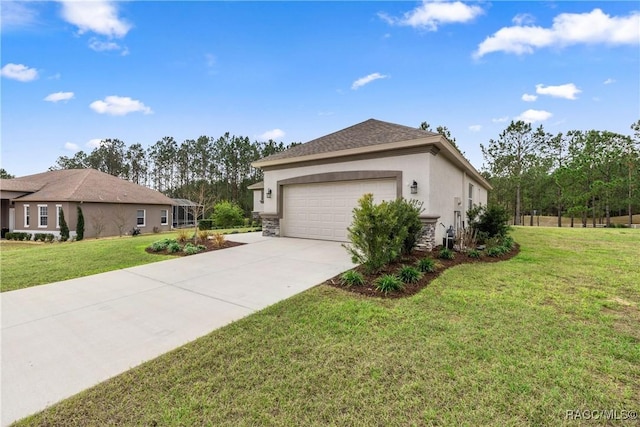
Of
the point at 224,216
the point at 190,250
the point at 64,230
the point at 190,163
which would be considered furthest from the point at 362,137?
the point at 190,163

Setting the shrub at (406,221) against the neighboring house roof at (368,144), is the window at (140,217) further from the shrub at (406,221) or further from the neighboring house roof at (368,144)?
the shrub at (406,221)

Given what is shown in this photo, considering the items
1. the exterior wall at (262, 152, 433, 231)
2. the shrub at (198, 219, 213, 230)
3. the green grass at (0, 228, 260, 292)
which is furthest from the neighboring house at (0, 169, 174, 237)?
the exterior wall at (262, 152, 433, 231)

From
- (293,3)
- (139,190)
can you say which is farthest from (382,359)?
(139,190)

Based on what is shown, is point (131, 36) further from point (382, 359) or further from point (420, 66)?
point (382, 359)

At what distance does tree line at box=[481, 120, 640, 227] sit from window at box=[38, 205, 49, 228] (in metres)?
35.9

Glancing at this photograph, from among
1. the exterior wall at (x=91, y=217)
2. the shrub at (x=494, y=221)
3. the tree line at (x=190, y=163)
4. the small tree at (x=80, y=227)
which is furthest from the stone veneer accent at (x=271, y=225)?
the tree line at (x=190, y=163)

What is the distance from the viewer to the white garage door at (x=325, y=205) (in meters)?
9.20

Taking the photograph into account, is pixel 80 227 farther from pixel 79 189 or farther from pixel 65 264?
pixel 65 264

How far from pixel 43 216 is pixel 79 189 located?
2866 mm

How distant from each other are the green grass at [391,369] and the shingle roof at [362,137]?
5.69 metres

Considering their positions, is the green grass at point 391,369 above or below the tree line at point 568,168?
below

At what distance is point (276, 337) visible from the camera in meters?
3.11

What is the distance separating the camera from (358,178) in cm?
921

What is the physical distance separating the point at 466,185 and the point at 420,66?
580cm
